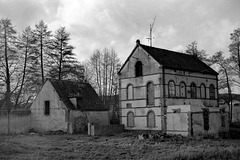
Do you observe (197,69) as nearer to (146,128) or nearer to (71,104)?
(146,128)

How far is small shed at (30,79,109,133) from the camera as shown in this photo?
116 feet

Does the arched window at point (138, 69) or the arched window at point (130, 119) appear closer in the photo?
the arched window at point (138, 69)

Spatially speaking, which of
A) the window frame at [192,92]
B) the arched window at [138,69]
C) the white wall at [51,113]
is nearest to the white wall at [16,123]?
the white wall at [51,113]

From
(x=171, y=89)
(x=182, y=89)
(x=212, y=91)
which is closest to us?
(x=171, y=89)

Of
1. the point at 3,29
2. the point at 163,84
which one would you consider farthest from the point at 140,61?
the point at 3,29

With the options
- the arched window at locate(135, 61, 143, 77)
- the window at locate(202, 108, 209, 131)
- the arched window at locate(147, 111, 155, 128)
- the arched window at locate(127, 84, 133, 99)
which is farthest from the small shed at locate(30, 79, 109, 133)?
the window at locate(202, 108, 209, 131)

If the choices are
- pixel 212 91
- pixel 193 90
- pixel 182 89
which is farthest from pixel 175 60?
pixel 212 91

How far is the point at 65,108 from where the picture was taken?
35.1 m

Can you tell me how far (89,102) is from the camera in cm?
3797

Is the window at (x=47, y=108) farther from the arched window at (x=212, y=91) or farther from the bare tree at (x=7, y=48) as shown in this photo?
the arched window at (x=212, y=91)

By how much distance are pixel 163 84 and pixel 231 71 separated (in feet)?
44.4

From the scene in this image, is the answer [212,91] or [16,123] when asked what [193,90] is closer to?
[212,91]

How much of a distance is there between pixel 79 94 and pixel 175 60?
11902 mm

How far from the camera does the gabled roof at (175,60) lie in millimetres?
34469
